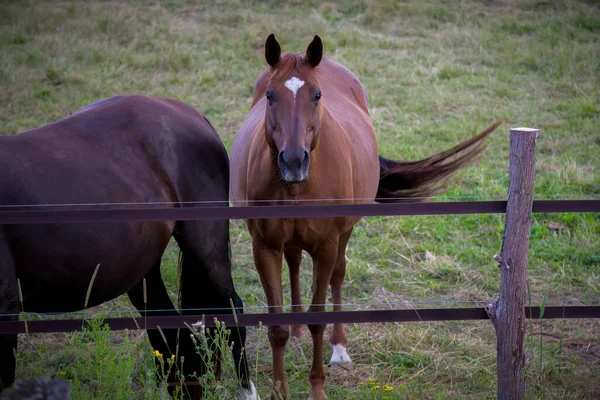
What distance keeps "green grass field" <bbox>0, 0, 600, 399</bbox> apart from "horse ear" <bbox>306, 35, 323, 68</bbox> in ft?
4.56

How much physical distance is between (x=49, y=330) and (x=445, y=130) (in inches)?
232

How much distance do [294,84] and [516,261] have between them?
4.52 ft

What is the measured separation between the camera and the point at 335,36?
10.8 meters

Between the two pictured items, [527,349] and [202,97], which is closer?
[527,349]

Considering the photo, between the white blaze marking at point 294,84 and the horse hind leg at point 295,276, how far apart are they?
131cm

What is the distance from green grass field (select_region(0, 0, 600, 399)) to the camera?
3.83 meters

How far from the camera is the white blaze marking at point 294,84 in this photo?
3.22 metres

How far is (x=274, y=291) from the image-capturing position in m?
3.66

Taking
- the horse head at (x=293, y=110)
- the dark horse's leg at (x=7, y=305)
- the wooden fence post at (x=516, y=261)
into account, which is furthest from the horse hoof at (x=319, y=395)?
the dark horse's leg at (x=7, y=305)

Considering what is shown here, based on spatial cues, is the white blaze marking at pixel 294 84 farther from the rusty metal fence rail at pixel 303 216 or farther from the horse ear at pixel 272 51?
the rusty metal fence rail at pixel 303 216

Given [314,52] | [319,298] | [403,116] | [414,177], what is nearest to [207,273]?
[319,298]

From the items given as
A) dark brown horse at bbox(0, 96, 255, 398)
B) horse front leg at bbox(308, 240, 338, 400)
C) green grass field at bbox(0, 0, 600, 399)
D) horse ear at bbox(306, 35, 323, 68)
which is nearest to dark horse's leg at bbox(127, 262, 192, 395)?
dark brown horse at bbox(0, 96, 255, 398)

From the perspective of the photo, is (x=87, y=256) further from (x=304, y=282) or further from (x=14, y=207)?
(x=304, y=282)

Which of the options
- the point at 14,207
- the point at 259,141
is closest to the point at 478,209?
the point at 259,141
